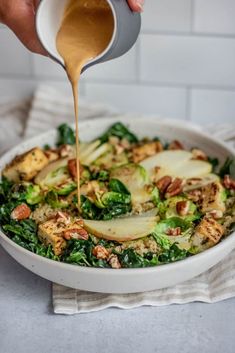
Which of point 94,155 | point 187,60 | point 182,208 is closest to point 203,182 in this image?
point 182,208

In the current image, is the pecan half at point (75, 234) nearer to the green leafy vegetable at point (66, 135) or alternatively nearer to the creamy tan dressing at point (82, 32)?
the creamy tan dressing at point (82, 32)

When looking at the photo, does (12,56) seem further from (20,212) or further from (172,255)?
(172,255)

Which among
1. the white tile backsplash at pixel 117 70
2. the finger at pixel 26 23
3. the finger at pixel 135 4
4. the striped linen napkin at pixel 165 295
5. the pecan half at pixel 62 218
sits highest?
the finger at pixel 135 4

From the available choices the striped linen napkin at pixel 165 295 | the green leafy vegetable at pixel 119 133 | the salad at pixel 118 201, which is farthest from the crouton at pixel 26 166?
the striped linen napkin at pixel 165 295

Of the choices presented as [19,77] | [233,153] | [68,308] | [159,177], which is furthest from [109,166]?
[19,77]

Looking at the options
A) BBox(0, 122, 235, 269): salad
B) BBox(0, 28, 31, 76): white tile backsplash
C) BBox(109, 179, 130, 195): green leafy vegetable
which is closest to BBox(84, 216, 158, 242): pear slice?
BBox(0, 122, 235, 269): salad
